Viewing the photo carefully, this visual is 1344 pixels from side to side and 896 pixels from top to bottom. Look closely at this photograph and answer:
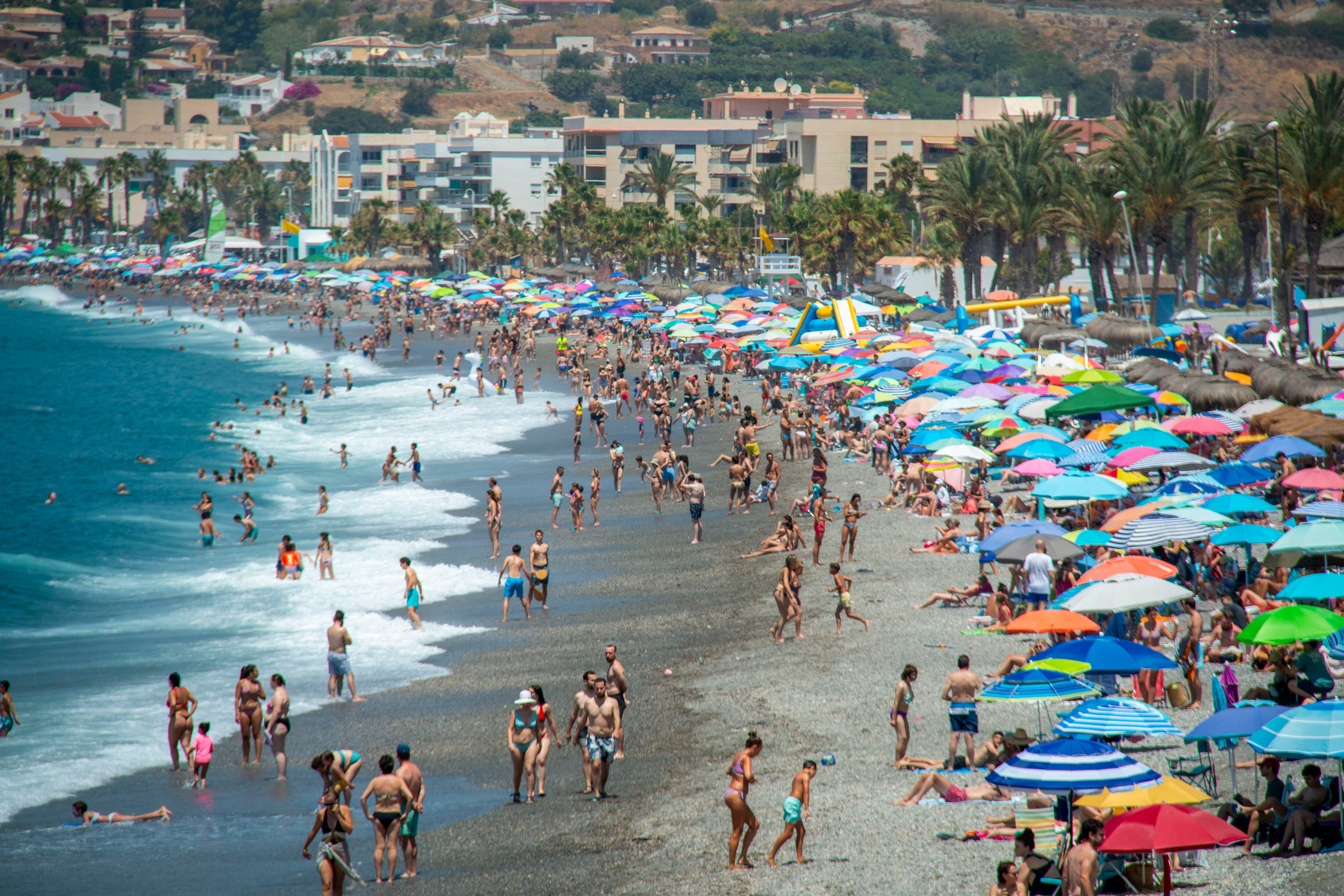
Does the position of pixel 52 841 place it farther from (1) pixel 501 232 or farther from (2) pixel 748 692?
(1) pixel 501 232

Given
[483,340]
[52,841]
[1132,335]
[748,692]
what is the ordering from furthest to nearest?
[483,340] → [1132,335] → [748,692] → [52,841]

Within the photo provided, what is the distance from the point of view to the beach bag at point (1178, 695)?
42.7 feet

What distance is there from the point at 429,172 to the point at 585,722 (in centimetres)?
10592

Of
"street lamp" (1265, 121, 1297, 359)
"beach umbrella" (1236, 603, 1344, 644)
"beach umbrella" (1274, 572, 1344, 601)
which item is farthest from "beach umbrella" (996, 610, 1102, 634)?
"street lamp" (1265, 121, 1297, 359)

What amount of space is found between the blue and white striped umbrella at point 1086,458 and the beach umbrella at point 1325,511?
5.01m

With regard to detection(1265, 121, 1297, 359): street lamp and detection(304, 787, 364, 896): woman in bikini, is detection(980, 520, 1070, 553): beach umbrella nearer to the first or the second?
detection(304, 787, 364, 896): woman in bikini

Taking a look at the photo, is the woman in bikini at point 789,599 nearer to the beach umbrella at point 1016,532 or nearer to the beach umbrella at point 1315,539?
the beach umbrella at point 1016,532

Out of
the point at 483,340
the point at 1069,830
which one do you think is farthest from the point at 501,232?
the point at 1069,830

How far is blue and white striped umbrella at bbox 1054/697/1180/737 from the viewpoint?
9.93 metres

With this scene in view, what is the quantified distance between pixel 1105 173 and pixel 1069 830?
38.2 m

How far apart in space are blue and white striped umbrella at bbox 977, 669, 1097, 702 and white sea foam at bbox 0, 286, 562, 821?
8.70 metres

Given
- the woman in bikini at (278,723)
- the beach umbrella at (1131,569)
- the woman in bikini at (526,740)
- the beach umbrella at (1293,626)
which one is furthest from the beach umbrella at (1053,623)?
the woman in bikini at (278,723)

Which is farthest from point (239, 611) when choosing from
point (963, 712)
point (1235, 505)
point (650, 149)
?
point (650, 149)

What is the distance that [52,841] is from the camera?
1262 cm
